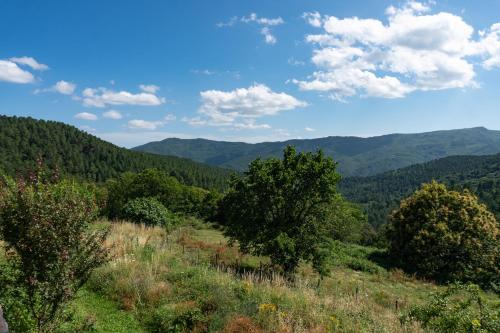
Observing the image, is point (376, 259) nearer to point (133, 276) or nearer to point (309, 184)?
point (309, 184)

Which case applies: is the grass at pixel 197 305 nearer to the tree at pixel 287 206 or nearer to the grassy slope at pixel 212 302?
the grassy slope at pixel 212 302

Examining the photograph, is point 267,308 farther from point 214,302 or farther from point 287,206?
point 287,206

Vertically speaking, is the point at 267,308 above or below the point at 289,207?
below

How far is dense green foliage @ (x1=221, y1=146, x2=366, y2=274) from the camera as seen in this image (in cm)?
1698

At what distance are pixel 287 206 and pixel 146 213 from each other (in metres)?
13.4

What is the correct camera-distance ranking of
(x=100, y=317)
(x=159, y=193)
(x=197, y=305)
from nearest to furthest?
(x=100, y=317), (x=197, y=305), (x=159, y=193)

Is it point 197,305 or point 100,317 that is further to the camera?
point 197,305

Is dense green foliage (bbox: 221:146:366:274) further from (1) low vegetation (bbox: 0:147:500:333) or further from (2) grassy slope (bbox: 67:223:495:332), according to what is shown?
(2) grassy slope (bbox: 67:223:495:332)

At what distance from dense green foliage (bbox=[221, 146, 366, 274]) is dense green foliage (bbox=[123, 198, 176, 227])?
1102cm

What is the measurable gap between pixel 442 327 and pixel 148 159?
19763cm

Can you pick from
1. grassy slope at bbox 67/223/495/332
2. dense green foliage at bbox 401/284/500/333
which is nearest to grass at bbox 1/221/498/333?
grassy slope at bbox 67/223/495/332

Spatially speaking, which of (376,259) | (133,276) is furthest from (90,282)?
(376,259)

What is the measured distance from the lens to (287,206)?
705 inches

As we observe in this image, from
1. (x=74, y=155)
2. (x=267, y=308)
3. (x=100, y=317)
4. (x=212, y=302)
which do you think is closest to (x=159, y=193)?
(x=100, y=317)
